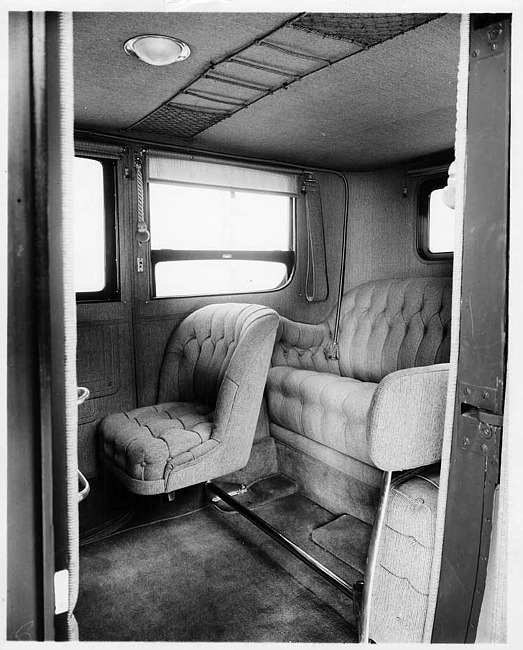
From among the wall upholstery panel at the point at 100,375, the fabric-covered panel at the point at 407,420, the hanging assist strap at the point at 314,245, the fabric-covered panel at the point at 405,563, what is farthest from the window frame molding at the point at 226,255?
the fabric-covered panel at the point at 405,563

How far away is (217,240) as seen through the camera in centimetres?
349

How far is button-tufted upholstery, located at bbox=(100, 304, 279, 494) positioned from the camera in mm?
2330

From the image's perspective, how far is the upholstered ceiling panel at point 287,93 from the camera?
177cm

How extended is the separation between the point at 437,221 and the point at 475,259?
250 centimetres

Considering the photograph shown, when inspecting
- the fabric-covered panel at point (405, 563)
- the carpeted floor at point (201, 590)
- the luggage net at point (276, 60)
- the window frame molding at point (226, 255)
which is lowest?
the carpeted floor at point (201, 590)

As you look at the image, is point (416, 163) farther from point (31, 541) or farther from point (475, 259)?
point (31, 541)

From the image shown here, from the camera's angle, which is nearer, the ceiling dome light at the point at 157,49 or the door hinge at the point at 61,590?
the door hinge at the point at 61,590

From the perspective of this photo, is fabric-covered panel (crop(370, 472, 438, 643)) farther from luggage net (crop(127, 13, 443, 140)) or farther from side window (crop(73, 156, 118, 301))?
side window (crop(73, 156, 118, 301))

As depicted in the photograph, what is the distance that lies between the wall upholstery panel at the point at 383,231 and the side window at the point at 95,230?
192 cm

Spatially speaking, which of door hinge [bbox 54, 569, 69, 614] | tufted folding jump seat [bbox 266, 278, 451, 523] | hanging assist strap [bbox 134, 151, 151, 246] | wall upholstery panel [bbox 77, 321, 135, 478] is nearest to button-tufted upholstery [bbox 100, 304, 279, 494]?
wall upholstery panel [bbox 77, 321, 135, 478]

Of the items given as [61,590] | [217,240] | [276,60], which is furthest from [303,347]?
[61,590]

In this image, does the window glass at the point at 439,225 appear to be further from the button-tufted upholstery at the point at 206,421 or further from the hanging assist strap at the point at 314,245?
the button-tufted upholstery at the point at 206,421

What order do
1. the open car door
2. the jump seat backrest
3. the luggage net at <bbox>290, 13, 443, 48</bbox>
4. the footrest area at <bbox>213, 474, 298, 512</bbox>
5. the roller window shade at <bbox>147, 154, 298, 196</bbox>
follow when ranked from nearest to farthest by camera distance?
the open car door
the luggage net at <bbox>290, 13, 443, 48</bbox>
the jump seat backrest
the footrest area at <bbox>213, 474, 298, 512</bbox>
the roller window shade at <bbox>147, 154, 298, 196</bbox>
